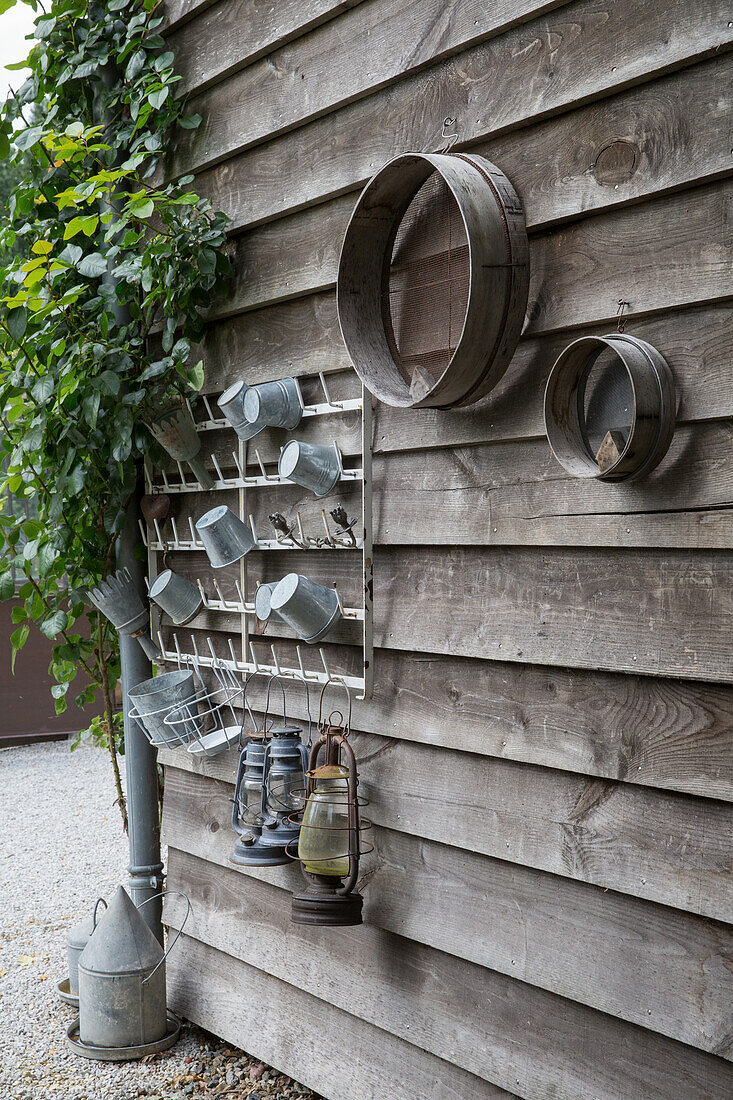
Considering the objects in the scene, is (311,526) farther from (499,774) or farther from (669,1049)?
(669,1049)

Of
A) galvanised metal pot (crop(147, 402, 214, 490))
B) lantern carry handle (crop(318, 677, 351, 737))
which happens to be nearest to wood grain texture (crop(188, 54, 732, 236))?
galvanised metal pot (crop(147, 402, 214, 490))

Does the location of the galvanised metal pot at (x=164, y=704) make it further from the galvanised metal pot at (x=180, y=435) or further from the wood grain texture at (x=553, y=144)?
the wood grain texture at (x=553, y=144)

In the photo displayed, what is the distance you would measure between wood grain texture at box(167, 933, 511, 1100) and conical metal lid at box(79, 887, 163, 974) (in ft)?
Result: 0.44

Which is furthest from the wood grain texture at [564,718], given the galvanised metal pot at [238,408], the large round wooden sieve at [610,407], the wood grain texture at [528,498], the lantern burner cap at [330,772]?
the galvanised metal pot at [238,408]

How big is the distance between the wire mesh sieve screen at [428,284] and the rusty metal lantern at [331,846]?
28.1 inches

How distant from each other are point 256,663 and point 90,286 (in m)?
1.11

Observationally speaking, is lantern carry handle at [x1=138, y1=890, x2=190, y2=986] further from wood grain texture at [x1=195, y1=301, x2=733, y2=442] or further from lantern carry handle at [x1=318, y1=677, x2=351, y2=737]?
wood grain texture at [x1=195, y1=301, x2=733, y2=442]

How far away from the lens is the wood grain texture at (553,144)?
1271mm

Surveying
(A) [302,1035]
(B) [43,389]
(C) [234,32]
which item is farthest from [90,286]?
(A) [302,1035]

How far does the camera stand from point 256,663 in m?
2.14

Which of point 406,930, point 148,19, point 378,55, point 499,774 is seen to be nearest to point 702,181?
point 378,55

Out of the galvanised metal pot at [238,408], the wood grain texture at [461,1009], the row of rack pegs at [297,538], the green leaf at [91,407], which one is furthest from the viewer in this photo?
the green leaf at [91,407]

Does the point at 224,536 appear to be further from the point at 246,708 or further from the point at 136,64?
the point at 136,64

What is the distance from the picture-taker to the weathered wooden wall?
1287mm
